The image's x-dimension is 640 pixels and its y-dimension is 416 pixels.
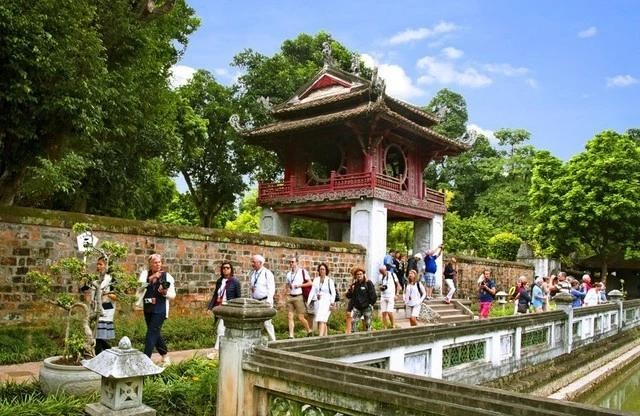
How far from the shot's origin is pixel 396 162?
2248cm

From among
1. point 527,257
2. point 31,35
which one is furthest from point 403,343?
point 527,257

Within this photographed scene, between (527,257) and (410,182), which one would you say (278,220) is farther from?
(527,257)

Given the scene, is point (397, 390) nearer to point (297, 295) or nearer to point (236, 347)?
point (236, 347)

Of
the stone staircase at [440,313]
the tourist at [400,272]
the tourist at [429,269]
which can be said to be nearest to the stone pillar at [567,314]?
the stone staircase at [440,313]

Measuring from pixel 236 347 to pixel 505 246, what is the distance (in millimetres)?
30271

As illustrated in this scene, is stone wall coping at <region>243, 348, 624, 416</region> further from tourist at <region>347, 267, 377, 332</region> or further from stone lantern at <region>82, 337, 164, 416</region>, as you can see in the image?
tourist at <region>347, 267, 377, 332</region>

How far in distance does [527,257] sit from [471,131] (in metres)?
10.2

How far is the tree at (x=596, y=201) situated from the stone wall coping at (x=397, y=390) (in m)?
25.6

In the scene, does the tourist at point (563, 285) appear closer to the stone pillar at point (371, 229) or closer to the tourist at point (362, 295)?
the stone pillar at point (371, 229)

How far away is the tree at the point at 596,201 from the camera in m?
25.8

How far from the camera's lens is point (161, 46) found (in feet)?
49.6

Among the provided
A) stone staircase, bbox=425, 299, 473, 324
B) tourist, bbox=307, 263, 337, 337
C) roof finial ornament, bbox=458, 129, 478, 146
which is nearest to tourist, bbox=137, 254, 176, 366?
tourist, bbox=307, 263, 337, 337

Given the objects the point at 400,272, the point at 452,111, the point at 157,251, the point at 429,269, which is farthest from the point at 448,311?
the point at 452,111

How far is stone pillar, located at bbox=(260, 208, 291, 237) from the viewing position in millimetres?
20984
